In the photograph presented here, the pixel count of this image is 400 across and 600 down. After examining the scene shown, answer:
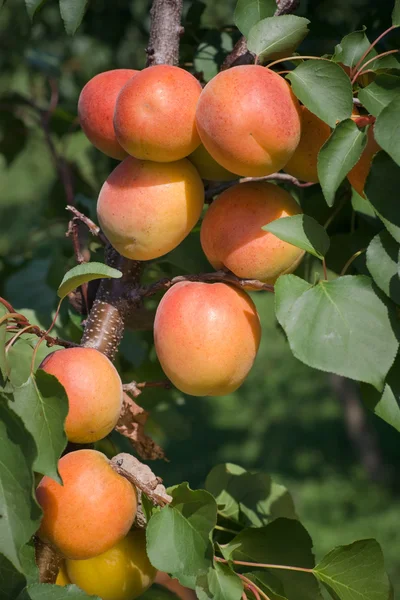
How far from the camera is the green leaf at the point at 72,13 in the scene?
704mm

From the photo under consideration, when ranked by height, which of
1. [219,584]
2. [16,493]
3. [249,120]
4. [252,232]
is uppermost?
[249,120]

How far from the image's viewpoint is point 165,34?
732 mm

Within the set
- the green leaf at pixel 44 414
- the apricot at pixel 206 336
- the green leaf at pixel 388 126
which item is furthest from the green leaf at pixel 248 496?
the green leaf at pixel 388 126

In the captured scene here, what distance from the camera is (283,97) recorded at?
1.98 feet

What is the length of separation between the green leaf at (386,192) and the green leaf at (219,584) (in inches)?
12.4

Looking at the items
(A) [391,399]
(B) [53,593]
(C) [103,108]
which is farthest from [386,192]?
(B) [53,593]

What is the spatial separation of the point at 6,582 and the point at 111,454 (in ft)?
0.75

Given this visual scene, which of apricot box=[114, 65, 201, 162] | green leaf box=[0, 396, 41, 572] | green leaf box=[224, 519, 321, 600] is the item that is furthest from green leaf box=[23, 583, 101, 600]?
apricot box=[114, 65, 201, 162]

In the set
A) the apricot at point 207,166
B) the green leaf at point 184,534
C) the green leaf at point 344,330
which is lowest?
the green leaf at point 184,534

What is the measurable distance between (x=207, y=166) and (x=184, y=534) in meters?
0.34

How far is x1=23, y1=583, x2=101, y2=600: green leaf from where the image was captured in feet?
1.87

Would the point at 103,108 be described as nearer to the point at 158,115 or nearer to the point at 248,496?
the point at 158,115

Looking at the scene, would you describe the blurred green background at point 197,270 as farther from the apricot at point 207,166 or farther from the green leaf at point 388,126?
the green leaf at point 388,126

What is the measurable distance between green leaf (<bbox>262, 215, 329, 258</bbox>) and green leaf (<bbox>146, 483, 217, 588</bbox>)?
222mm
